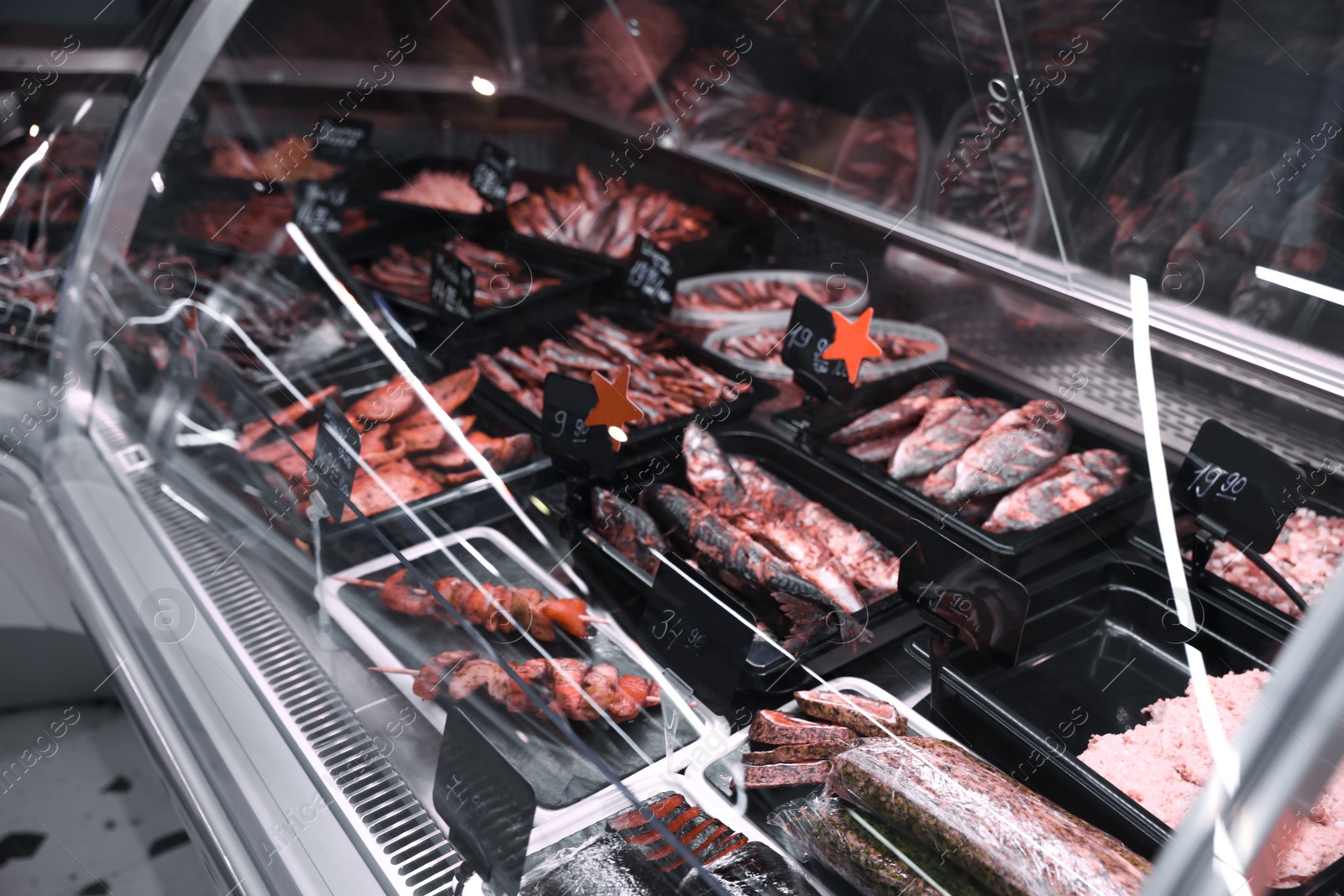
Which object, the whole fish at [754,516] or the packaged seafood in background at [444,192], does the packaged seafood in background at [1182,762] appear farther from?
the packaged seafood in background at [444,192]

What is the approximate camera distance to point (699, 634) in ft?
5.08

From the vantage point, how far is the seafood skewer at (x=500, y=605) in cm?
172

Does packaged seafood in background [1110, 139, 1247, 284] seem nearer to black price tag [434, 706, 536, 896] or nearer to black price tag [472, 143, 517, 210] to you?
black price tag [434, 706, 536, 896]

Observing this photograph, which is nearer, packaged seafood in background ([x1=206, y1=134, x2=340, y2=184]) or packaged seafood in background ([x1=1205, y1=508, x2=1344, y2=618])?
packaged seafood in background ([x1=1205, y1=508, x2=1344, y2=618])

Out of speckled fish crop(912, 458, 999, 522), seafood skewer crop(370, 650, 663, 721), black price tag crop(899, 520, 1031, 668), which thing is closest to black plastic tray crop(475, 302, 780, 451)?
speckled fish crop(912, 458, 999, 522)

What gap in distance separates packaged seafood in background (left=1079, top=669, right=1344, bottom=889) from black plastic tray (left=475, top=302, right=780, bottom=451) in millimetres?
1089

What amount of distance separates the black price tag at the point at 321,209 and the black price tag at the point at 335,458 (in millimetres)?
1507

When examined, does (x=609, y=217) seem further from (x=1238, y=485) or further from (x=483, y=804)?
(x=483, y=804)

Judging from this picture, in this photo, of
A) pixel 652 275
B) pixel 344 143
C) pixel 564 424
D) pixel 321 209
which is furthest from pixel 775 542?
pixel 344 143

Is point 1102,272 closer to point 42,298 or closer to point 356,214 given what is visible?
point 356,214

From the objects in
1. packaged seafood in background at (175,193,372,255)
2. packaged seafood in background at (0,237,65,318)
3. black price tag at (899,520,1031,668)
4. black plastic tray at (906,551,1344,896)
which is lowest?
black plastic tray at (906,551,1344,896)

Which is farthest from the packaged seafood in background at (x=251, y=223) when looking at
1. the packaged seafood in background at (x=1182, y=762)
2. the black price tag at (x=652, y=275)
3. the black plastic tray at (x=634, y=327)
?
the packaged seafood in background at (x=1182, y=762)

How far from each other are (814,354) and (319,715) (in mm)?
1351

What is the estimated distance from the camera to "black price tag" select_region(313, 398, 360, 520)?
1.91 meters
